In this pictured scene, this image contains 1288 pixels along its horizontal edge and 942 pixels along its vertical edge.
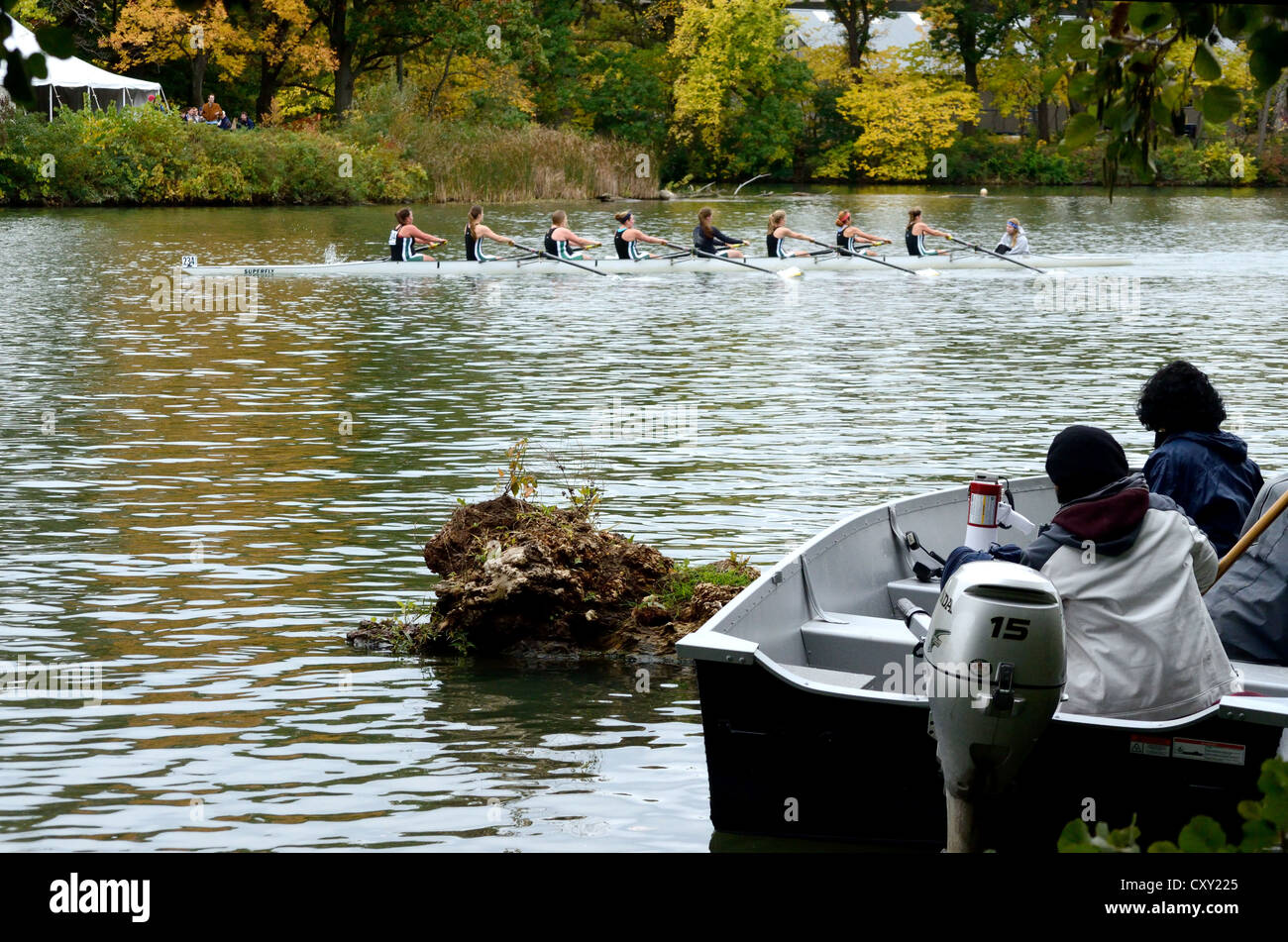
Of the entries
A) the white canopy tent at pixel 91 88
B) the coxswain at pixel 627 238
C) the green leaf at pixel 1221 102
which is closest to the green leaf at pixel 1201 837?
the green leaf at pixel 1221 102

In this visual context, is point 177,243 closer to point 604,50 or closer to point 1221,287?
point 1221,287

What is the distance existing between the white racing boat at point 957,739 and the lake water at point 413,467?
1.78 ft

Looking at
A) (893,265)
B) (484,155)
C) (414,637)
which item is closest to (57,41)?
(414,637)

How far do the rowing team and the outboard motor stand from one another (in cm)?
2205

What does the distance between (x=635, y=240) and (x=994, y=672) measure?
24.4m

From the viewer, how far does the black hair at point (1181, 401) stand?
656 cm

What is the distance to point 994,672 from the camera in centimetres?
491

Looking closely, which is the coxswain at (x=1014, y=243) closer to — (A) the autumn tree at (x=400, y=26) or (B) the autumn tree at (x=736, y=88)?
(A) the autumn tree at (x=400, y=26)

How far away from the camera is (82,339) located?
20281mm

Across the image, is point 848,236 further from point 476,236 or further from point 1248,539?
point 1248,539

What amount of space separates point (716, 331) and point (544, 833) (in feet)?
53.9

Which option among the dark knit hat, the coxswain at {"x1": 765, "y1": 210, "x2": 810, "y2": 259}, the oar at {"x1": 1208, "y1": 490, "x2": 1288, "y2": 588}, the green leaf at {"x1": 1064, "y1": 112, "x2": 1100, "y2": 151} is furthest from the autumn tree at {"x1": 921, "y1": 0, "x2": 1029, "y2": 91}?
the green leaf at {"x1": 1064, "y1": 112, "x2": 1100, "y2": 151}
